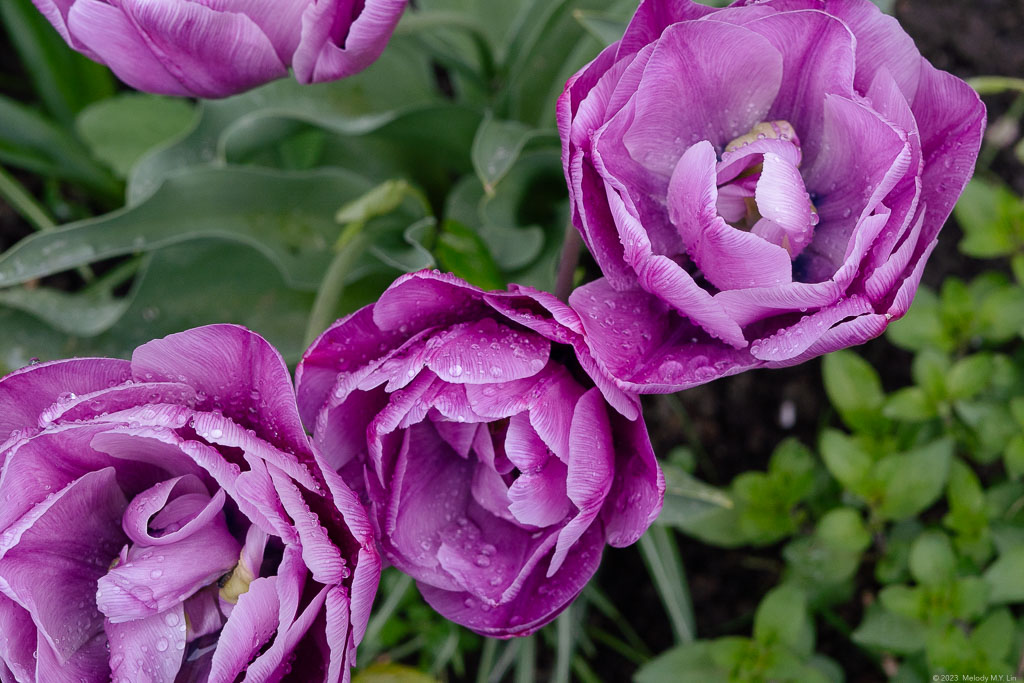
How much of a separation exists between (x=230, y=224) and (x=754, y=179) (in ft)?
2.14

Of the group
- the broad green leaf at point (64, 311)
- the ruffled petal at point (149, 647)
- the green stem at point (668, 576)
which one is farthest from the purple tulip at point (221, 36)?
the green stem at point (668, 576)

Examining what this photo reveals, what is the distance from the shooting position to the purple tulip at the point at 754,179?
609 millimetres

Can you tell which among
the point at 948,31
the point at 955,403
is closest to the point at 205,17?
the point at 955,403

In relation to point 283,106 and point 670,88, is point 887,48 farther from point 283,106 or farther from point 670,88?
point 283,106

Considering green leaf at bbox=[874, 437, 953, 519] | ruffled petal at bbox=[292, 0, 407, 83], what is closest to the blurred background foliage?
green leaf at bbox=[874, 437, 953, 519]

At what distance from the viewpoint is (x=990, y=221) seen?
110 cm

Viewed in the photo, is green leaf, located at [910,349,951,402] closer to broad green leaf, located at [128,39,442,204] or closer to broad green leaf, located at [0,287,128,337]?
broad green leaf, located at [128,39,442,204]

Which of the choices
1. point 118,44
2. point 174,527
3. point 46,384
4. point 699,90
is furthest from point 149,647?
point 699,90

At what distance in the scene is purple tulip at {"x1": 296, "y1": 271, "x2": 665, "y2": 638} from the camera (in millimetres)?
625

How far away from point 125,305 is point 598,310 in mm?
635

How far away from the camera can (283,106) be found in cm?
110

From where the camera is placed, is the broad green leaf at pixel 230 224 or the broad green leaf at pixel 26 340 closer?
the broad green leaf at pixel 230 224

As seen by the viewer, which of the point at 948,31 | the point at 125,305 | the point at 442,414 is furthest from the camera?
the point at 948,31

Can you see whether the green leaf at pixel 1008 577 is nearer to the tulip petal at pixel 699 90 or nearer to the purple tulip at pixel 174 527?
the tulip petal at pixel 699 90
